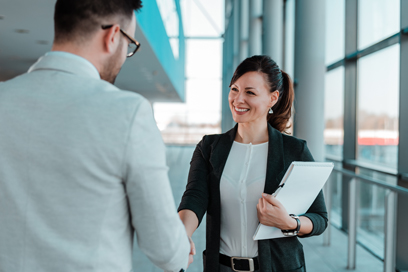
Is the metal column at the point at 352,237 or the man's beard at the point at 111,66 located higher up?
the man's beard at the point at 111,66

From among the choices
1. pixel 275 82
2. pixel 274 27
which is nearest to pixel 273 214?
pixel 275 82

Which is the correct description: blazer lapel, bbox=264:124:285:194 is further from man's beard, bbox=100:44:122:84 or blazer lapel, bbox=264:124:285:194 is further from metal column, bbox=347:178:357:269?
metal column, bbox=347:178:357:269

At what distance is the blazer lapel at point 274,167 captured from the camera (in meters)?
1.56

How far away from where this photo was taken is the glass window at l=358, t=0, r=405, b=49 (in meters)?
3.96

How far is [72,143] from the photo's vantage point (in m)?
0.83

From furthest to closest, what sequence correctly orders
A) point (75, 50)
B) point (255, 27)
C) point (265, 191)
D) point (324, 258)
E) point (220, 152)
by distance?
1. point (255, 27)
2. point (324, 258)
3. point (220, 152)
4. point (265, 191)
5. point (75, 50)

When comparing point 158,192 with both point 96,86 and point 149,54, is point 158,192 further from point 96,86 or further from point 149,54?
point 149,54

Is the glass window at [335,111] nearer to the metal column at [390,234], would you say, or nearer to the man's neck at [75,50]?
the metal column at [390,234]

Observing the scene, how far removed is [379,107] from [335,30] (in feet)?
5.92

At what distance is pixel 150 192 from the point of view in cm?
88

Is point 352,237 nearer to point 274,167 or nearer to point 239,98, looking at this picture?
point 274,167

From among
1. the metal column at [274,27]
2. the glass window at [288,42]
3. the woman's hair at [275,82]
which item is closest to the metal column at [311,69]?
the metal column at [274,27]

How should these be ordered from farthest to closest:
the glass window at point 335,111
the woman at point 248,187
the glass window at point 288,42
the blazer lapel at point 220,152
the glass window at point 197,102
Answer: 1. the glass window at point 197,102
2. the glass window at point 288,42
3. the glass window at point 335,111
4. the blazer lapel at point 220,152
5. the woman at point 248,187

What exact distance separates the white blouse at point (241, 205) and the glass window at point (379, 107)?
3004 millimetres
